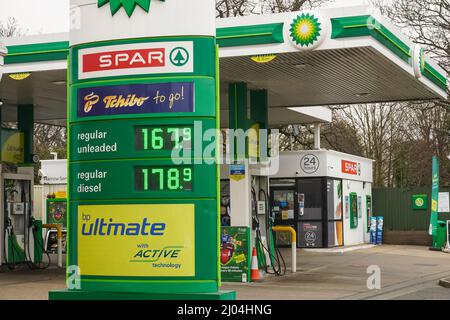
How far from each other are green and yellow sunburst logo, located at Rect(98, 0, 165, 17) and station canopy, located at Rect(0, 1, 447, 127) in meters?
6.47

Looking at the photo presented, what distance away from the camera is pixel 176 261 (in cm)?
944

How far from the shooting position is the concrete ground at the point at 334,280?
15.8 meters

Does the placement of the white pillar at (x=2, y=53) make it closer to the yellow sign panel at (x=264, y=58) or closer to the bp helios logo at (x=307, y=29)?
the yellow sign panel at (x=264, y=58)

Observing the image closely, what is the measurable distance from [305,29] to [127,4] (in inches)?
260

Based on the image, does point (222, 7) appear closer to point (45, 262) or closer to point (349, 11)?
point (45, 262)

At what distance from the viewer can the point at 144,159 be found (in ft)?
31.5

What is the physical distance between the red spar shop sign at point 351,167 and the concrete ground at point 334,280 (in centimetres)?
495

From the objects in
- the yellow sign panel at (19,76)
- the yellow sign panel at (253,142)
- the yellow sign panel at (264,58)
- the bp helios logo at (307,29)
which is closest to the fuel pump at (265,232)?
the yellow sign panel at (253,142)

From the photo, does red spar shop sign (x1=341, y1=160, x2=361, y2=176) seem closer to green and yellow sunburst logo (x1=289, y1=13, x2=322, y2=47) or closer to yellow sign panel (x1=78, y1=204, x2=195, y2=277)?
green and yellow sunburst logo (x1=289, y1=13, x2=322, y2=47)

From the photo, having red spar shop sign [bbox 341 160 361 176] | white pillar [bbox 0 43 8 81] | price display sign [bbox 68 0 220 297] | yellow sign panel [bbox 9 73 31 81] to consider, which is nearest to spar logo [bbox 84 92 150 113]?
price display sign [bbox 68 0 220 297]

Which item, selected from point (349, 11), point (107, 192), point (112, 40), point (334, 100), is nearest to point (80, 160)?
point (107, 192)

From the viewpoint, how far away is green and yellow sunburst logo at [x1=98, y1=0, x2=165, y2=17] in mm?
9648

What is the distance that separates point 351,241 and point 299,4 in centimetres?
1055

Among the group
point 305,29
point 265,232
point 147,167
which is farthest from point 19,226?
point 147,167
